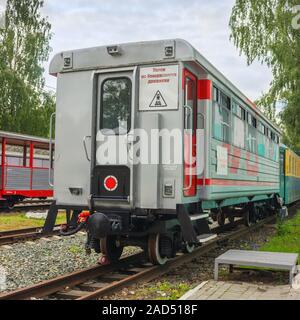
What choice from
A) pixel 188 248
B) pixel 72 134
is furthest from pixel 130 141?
pixel 188 248

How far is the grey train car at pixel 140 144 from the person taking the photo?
271 inches

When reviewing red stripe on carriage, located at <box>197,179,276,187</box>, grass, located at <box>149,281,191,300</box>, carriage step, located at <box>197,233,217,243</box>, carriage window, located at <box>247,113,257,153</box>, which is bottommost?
grass, located at <box>149,281,191,300</box>

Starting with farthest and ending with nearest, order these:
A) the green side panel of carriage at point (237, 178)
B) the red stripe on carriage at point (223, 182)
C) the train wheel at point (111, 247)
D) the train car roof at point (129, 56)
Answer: the train wheel at point (111, 247) → the green side panel of carriage at point (237, 178) → the red stripe on carriage at point (223, 182) → the train car roof at point (129, 56)

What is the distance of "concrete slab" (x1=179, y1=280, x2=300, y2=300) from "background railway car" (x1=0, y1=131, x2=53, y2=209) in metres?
12.4

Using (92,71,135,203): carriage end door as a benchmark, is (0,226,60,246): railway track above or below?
below

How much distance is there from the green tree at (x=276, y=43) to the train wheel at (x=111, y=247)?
43.3 ft

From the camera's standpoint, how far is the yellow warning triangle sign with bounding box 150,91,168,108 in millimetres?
6969

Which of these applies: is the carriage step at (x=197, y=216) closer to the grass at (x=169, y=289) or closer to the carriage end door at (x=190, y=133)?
the carriage end door at (x=190, y=133)

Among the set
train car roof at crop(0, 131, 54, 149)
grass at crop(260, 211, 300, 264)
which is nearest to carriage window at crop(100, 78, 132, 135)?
grass at crop(260, 211, 300, 264)

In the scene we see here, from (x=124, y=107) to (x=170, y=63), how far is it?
0.99 m

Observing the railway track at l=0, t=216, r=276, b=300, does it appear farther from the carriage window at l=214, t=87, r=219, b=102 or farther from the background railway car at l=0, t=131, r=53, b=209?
the background railway car at l=0, t=131, r=53, b=209

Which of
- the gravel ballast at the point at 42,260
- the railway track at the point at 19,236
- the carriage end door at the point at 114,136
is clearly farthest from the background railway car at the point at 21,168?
the carriage end door at the point at 114,136
